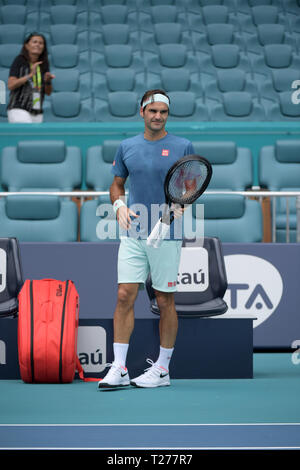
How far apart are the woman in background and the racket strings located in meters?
3.79

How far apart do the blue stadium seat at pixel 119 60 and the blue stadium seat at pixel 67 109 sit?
1.12 metres

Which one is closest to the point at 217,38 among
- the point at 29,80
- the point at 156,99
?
the point at 29,80

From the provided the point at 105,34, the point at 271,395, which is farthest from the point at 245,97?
the point at 271,395

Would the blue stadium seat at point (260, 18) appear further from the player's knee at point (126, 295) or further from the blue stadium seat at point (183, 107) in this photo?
the player's knee at point (126, 295)

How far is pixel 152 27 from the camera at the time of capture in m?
10.2

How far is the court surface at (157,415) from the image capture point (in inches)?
88.2

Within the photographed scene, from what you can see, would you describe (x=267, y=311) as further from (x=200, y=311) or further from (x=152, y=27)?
(x=152, y=27)

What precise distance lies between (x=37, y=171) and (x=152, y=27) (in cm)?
507

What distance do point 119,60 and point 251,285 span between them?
212 inches

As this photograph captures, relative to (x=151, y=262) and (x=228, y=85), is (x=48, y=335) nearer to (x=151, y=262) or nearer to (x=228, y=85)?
(x=151, y=262)

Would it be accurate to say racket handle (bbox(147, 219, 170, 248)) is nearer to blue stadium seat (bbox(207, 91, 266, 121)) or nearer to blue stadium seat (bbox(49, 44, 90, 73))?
blue stadium seat (bbox(207, 91, 266, 121))

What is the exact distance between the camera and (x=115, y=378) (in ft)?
10.9

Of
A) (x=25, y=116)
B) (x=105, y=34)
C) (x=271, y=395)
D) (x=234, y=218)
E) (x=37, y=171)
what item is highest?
(x=105, y=34)

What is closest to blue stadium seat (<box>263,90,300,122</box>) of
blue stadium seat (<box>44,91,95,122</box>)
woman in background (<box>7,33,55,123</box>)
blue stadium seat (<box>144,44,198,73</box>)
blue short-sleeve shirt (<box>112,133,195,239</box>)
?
blue stadium seat (<box>144,44,198,73</box>)
